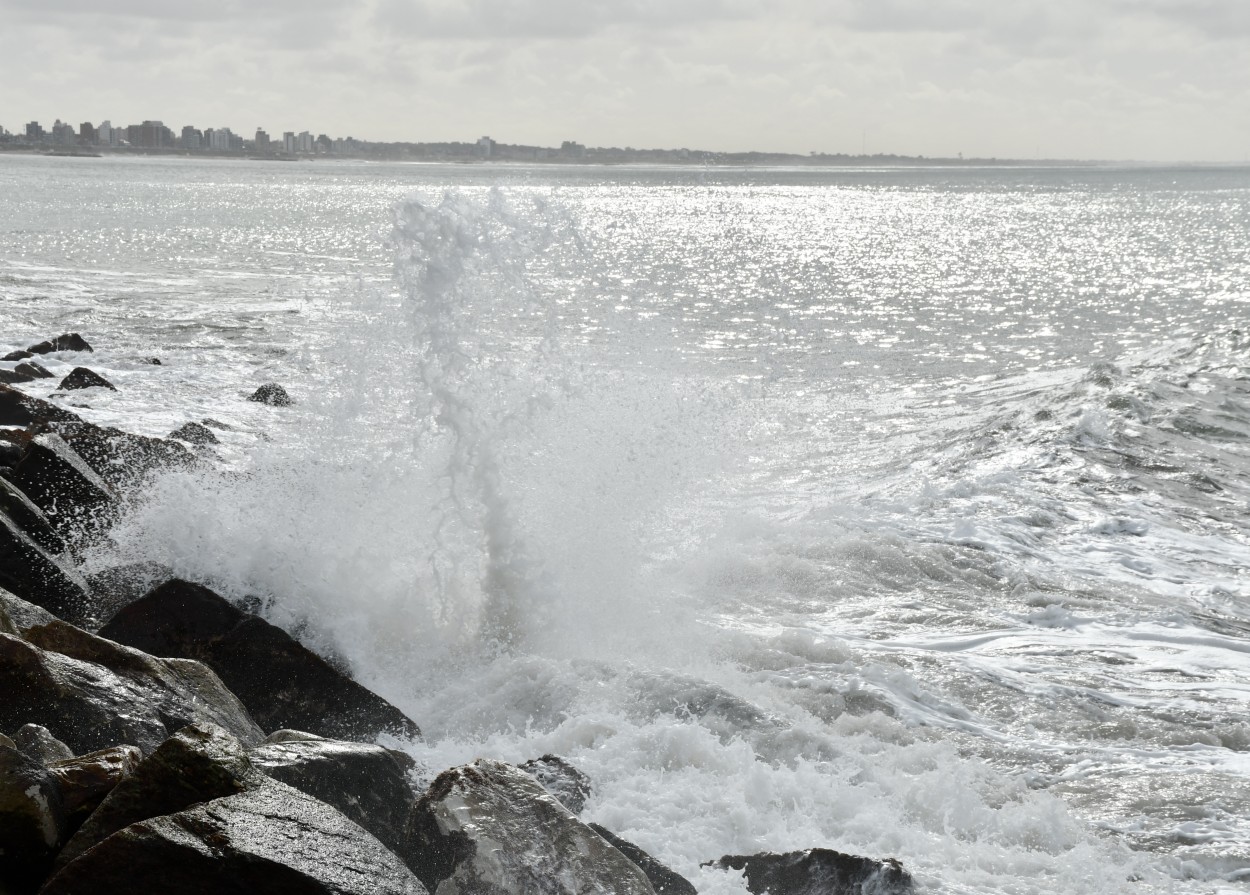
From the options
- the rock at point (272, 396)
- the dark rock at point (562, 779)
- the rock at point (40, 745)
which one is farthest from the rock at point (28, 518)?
the rock at point (272, 396)

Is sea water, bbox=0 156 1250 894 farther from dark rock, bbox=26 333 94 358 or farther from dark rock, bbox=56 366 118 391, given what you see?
dark rock, bbox=56 366 118 391

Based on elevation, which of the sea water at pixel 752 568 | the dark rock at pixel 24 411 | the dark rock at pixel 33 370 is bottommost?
the sea water at pixel 752 568

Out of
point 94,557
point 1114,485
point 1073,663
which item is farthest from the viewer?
point 1114,485

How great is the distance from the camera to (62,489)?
894 cm

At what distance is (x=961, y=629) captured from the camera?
9.42 metres

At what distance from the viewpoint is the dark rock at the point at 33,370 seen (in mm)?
17031

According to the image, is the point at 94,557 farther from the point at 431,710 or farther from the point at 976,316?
the point at 976,316

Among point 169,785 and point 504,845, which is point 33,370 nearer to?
point 169,785

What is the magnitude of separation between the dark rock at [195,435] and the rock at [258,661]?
626cm

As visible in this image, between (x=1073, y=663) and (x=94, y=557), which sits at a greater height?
(x=94, y=557)

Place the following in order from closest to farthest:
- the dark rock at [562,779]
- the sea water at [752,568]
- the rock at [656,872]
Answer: the rock at [656,872] → the dark rock at [562,779] → the sea water at [752,568]

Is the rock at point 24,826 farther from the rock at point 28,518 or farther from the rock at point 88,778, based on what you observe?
the rock at point 28,518

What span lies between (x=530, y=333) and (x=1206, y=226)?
71.3m

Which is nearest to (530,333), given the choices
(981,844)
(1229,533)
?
(1229,533)
